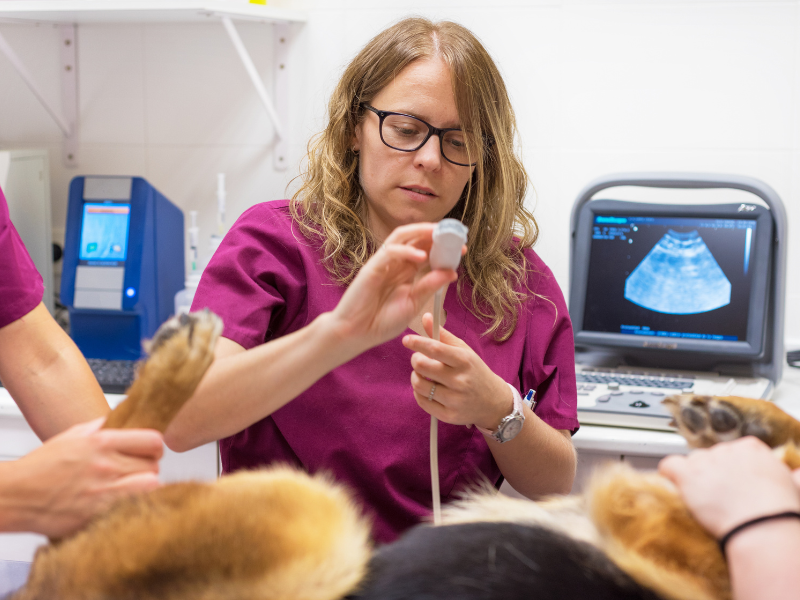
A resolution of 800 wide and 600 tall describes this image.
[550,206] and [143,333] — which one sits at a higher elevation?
[550,206]

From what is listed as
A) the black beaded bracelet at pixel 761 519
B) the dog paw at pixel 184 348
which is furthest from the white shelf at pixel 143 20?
the black beaded bracelet at pixel 761 519

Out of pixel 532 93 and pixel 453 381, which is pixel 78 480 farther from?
pixel 532 93

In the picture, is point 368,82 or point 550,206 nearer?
point 368,82

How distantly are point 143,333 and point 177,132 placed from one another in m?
0.62

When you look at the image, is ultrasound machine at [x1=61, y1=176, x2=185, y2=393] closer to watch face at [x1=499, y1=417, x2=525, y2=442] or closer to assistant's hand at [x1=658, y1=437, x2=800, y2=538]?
watch face at [x1=499, y1=417, x2=525, y2=442]

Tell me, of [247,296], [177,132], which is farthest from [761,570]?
[177,132]

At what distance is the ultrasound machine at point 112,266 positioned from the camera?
5.57 feet

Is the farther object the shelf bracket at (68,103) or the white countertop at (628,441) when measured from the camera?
the shelf bracket at (68,103)

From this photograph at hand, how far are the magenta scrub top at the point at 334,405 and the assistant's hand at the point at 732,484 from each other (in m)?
0.57

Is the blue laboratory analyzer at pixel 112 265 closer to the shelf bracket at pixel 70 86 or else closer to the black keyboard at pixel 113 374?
the black keyboard at pixel 113 374

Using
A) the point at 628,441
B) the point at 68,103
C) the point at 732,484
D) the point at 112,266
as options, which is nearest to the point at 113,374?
the point at 112,266

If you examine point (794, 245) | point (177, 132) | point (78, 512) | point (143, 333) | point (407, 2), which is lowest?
point (143, 333)

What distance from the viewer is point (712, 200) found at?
1.79 m

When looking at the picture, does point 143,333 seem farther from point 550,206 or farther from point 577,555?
point 577,555
